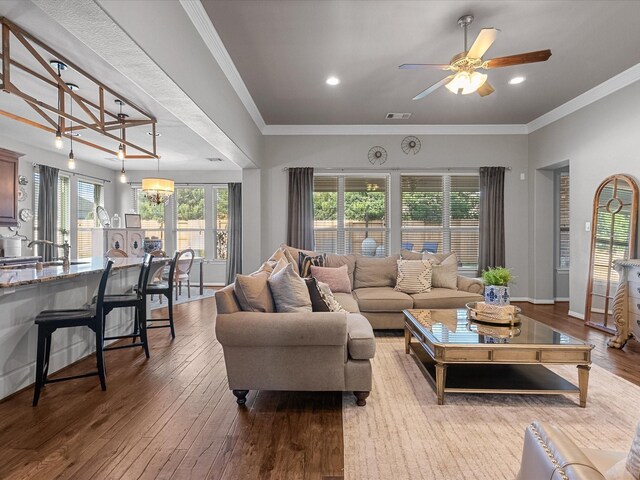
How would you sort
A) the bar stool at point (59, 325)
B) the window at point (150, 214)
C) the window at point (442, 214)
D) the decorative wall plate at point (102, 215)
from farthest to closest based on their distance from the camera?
the window at point (150, 214)
the decorative wall plate at point (102, 215)
the window at point (442, 214)
the bar stool at point (59, 325)

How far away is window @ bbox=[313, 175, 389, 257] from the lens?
6496 mm

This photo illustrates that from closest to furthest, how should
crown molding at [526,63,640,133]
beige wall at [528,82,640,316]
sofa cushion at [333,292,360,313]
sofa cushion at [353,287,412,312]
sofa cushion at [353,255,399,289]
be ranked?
1. sofa cushion at [333,292,360,313]
2. sofa cushion at [353,287,412,312]
3. crown molding at [526,63,640,133]
4. beige wall at [528,82,640,316]
5. sofa cushion at [353,255,399,289]

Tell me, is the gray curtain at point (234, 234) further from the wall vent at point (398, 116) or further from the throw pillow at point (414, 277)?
the throw pillow at point (414, 277)

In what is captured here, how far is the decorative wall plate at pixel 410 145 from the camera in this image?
6332 millimetres

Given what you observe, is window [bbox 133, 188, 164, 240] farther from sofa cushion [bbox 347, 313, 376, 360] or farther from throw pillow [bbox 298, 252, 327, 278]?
sofa cushion [bbox 347, 313, 376, 360]

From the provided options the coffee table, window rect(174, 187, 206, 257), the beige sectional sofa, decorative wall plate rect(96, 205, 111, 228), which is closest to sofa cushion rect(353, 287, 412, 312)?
the coffee table

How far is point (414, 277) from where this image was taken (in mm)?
4465

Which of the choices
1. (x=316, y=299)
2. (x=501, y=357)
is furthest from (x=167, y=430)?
(x=501, y=357)

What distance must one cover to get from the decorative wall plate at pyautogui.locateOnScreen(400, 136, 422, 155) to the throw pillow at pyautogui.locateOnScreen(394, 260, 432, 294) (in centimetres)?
257

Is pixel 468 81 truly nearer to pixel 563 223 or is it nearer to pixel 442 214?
pixel 442 214

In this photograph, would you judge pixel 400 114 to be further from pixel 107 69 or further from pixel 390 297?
pixel 107 69

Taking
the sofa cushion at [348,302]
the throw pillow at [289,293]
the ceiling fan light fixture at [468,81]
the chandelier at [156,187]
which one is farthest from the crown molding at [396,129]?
the throw pillow at [289,293]

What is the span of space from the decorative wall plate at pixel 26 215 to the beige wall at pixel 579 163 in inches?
347

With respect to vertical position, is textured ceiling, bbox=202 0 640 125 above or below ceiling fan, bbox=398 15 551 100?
above
